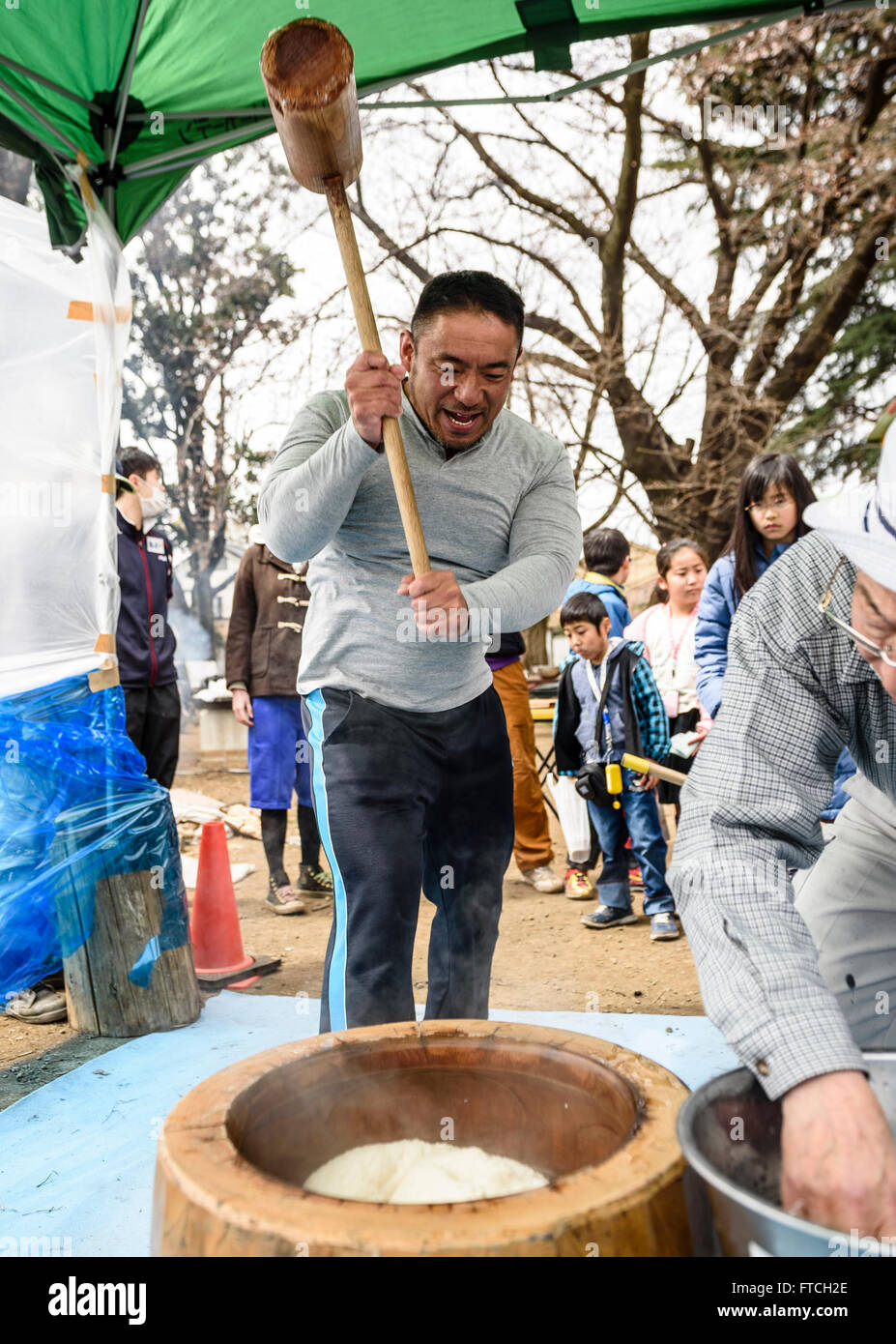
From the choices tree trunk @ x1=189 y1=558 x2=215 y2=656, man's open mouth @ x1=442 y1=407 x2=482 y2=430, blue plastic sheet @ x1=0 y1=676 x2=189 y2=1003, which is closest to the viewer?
man's open mouth @ x1=442 y1=407 x2=482 y2=430

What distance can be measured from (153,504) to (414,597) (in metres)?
3.89

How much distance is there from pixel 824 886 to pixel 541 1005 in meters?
2.22

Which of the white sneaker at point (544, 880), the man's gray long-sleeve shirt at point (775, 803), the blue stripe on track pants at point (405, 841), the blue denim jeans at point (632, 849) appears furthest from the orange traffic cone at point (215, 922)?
the man's gray long-sleeve shirt at point (775, 803)

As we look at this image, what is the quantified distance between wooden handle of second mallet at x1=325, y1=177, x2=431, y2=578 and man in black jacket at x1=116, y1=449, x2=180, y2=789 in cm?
344

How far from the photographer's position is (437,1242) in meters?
0.94

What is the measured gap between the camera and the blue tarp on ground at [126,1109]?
7.59 feet

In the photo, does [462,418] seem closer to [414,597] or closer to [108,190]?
[414,597]

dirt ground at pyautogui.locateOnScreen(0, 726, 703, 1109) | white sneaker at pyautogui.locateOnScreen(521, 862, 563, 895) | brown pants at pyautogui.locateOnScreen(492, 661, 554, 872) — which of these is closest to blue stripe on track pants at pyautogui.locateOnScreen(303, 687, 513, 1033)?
dirt ground at pyautogui.locateOnScreen(0, 726, 703, 1109)

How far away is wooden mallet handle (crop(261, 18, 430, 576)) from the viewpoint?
177 cm

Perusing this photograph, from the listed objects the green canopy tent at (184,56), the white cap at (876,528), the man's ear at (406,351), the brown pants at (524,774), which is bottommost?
the brown pants at (524,774)

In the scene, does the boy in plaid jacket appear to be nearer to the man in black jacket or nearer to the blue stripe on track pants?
the man in black jacket

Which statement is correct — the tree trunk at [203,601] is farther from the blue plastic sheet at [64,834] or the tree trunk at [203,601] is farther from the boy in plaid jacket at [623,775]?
the blue plastic sheet at [64,834]

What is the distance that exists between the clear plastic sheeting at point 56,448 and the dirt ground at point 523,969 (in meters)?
1.33
